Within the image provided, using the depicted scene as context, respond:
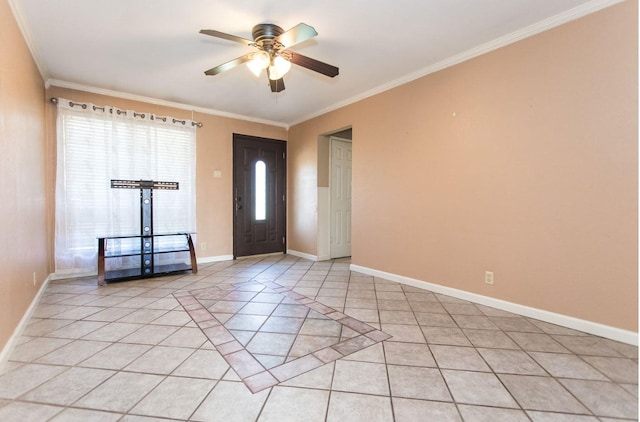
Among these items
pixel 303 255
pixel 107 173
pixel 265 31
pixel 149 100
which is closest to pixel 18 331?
pixel 107 173

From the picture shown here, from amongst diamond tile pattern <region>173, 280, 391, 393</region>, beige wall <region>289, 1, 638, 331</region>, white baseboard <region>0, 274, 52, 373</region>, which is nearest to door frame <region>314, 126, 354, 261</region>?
beige wall <region>289, 1, 638, 331</region>

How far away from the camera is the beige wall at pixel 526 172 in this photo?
85.4 inches

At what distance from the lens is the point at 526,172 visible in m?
2.62

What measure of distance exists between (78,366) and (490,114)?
3.74 m

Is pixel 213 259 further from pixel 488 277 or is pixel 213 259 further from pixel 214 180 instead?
pixel 488 277

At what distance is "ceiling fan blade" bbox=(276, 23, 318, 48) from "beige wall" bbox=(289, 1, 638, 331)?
1763 mm

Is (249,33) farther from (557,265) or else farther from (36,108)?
(557,265)


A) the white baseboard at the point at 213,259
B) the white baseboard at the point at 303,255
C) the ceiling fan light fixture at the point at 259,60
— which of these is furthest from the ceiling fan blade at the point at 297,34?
the white baseboard at the point at 213,259

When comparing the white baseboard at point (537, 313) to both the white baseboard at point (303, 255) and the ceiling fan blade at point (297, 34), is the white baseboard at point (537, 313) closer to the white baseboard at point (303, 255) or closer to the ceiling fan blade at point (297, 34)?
the white baseboard at point (303, 255)

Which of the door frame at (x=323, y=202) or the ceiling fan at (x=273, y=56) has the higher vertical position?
the ceiling fan at (x=273, y=56)

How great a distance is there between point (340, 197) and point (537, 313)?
3.38m

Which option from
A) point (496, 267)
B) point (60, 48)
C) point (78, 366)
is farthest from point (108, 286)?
point (496, 267)

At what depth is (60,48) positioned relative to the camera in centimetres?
295

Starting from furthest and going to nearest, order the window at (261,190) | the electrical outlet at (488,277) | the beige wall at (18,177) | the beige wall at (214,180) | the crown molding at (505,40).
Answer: the window at (261,190) → the beige wall at (214,180) → the electrical outlet at (488,277) → the crown molding at (505,40) → the beige wall at (18,177)
